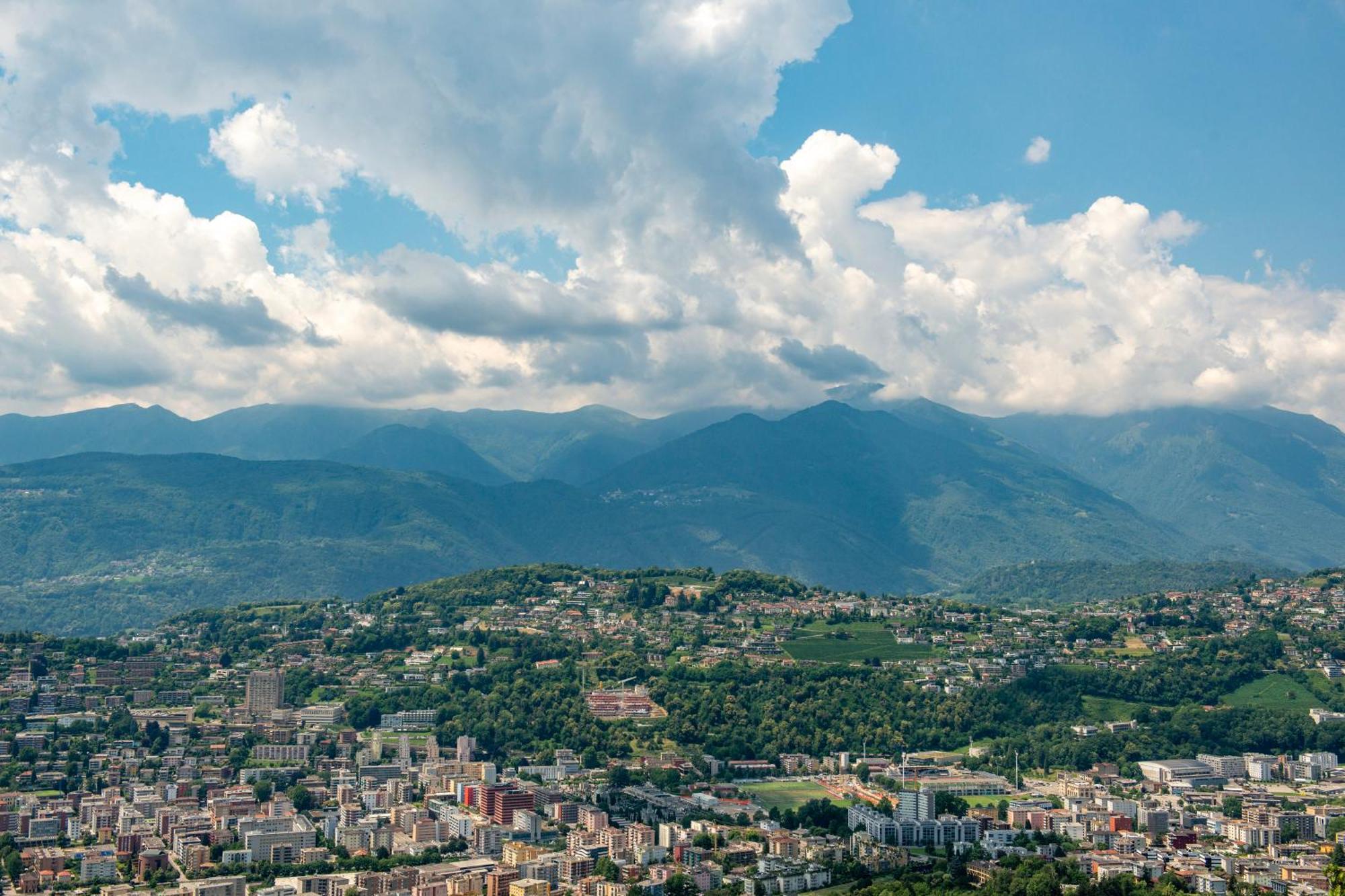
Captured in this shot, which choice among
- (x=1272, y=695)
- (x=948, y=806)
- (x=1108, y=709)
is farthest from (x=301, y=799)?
(x=1272, y=695)

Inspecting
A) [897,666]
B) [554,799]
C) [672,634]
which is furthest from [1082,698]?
[554,799]

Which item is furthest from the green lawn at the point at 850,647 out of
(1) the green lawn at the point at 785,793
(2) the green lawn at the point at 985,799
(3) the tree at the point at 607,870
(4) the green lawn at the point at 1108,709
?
(3) the tree at the point at 607,870

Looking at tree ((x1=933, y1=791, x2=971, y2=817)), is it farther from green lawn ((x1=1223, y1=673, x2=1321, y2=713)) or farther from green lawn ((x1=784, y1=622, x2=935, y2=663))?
green lawn ((x1=784, y1=622, x2=935, y2=663))

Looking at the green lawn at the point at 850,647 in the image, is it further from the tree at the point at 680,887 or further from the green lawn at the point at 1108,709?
the tree at the point at 680,887

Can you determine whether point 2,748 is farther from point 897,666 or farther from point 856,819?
point 897,666

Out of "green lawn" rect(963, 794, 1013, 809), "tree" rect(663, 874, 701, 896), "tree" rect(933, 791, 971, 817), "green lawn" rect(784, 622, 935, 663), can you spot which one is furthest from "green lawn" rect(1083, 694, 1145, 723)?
"tree" rect(663, 874, 701, 896)
